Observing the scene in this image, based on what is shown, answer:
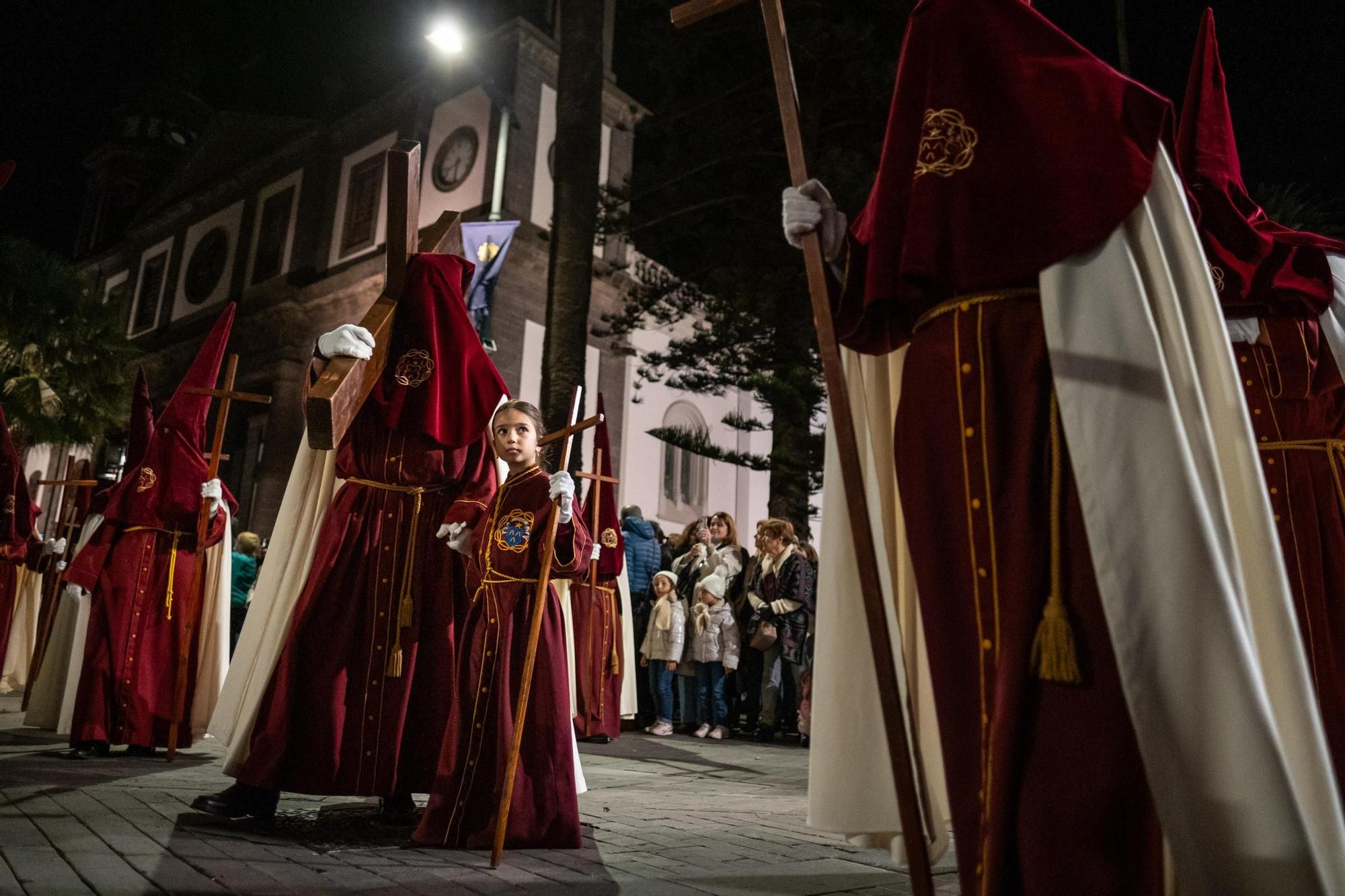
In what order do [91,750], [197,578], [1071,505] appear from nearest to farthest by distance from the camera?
[1071,505]
[91,750]
[197,578]

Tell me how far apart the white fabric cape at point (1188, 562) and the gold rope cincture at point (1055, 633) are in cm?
8

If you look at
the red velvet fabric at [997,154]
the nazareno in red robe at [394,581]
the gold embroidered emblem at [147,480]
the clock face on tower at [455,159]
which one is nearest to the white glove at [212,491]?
the gold embroidered emblem at [147,480]

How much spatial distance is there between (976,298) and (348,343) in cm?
242

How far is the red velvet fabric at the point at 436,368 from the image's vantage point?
4.22 metres

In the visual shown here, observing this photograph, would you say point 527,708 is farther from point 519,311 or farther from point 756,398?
point 519,311

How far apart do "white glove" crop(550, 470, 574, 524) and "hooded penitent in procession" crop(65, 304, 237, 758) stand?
3.27 m

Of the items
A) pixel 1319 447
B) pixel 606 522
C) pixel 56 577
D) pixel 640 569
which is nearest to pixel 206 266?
pixel 56 577

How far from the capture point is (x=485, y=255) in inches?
510

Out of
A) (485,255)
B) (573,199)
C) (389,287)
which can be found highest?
(485,255)

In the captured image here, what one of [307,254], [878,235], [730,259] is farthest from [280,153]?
[878,235]

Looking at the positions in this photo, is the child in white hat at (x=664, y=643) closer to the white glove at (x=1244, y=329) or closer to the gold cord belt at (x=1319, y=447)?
the gold cord belt at (x=1319, y=447)

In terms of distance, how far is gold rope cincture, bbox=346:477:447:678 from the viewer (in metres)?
3.95

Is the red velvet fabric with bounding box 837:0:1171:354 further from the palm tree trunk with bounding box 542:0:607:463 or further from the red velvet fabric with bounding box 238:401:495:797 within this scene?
the palm tree trunk with bounding box 542:0:607:463

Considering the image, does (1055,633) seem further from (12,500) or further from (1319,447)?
(12,500)
